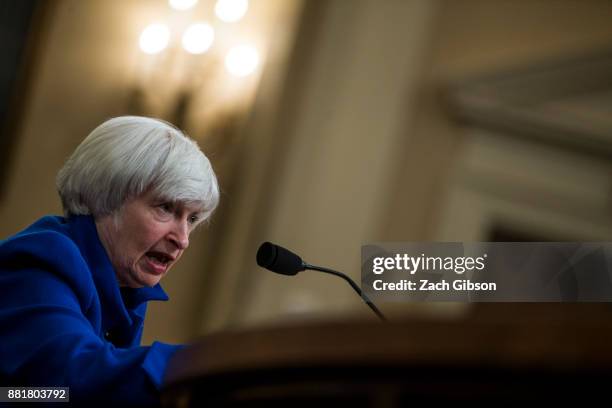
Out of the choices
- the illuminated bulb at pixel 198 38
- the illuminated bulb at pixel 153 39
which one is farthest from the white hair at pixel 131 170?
the illuminated bulb at pixel 198 38

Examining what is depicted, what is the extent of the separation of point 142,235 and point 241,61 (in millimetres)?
2469

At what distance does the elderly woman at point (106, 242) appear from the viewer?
54.4 inches

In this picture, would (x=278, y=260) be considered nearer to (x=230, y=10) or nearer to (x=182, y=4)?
(x=182, y=4)

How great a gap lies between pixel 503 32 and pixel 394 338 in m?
4.50

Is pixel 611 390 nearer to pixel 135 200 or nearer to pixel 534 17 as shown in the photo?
pixel 135 200

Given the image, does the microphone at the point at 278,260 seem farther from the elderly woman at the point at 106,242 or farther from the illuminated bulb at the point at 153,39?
the illuminated bulb at the point at 153,39

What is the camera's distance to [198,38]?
13.0 ft

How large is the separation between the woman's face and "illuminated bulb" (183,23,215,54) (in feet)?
7.46

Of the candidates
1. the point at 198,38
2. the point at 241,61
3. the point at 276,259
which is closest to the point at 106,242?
the point at 276,259

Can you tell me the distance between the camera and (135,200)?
1693 millimetres

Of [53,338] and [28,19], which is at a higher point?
[28,19]

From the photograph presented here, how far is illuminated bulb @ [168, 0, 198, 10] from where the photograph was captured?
3920 mm

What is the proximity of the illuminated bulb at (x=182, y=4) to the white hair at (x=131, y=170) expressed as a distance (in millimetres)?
2278

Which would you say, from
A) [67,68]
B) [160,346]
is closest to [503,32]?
[67,68]
